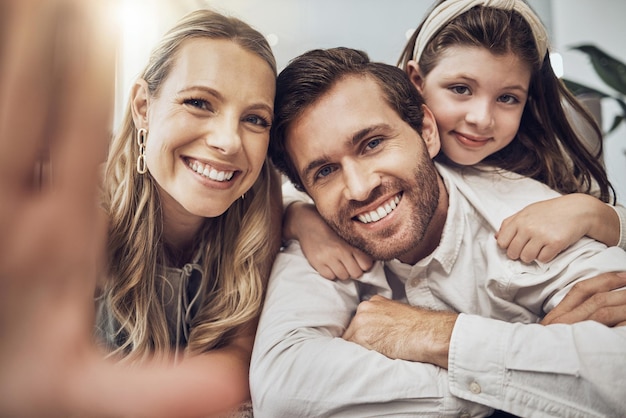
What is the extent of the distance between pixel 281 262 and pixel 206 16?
0.37 m

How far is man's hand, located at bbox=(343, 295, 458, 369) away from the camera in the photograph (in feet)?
2.26

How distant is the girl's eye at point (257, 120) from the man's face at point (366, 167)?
50mm

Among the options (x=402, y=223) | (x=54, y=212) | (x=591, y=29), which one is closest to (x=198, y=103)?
A: (x=54, y=212)

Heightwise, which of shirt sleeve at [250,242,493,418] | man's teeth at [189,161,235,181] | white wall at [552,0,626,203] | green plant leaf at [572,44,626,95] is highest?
white wall at [552,0,626,203]

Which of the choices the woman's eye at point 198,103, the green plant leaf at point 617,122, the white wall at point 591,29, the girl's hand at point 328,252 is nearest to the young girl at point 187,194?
the woman's eye at point 198,103

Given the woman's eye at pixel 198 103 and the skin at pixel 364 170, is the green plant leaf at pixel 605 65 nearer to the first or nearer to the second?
the skin at pixel 364 170

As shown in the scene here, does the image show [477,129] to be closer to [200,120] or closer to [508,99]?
[508,99]

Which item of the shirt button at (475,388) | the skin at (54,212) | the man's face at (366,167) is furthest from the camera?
the man's face at (366,167)

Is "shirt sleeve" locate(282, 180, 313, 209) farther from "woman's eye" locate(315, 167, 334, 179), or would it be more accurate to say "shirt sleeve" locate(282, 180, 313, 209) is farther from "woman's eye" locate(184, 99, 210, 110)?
"woman's eye" locate(184, 99, 210, 110)

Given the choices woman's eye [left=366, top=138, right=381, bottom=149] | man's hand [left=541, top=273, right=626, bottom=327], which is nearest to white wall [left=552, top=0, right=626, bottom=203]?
man's hand [left=541, top=273, right=626, bottom=327]

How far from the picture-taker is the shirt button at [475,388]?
66 cm

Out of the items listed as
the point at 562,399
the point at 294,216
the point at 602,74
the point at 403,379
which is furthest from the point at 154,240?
the point at 602,74

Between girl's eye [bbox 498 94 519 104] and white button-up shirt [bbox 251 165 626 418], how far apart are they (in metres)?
0.11

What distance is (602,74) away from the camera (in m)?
0.91
